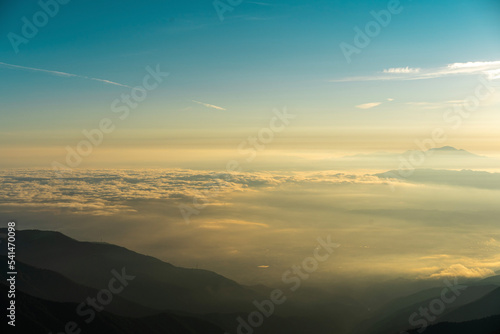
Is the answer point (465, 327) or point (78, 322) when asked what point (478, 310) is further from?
point (78, 322)

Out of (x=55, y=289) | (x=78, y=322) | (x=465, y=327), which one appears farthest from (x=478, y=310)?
(x=55, y=289)

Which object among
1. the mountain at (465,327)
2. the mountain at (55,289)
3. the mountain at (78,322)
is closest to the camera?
the mountain at (78,322)

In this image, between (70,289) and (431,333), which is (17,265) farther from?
(431,333)

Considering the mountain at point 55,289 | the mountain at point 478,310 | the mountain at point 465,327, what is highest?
the mountain at point 55,289

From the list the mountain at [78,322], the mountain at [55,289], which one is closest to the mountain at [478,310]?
the mountain at [78,322]

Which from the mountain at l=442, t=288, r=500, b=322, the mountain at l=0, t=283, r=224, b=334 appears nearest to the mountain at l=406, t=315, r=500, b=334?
the mountain at l=442, t=288, r=500, b=322

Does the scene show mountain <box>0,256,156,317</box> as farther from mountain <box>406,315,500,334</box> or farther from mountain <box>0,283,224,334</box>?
mountain <box>406,315,500,334</box>

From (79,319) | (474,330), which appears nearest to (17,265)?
(79,319)

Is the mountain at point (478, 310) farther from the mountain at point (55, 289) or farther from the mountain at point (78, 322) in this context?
the mountain at point (55, 289)
